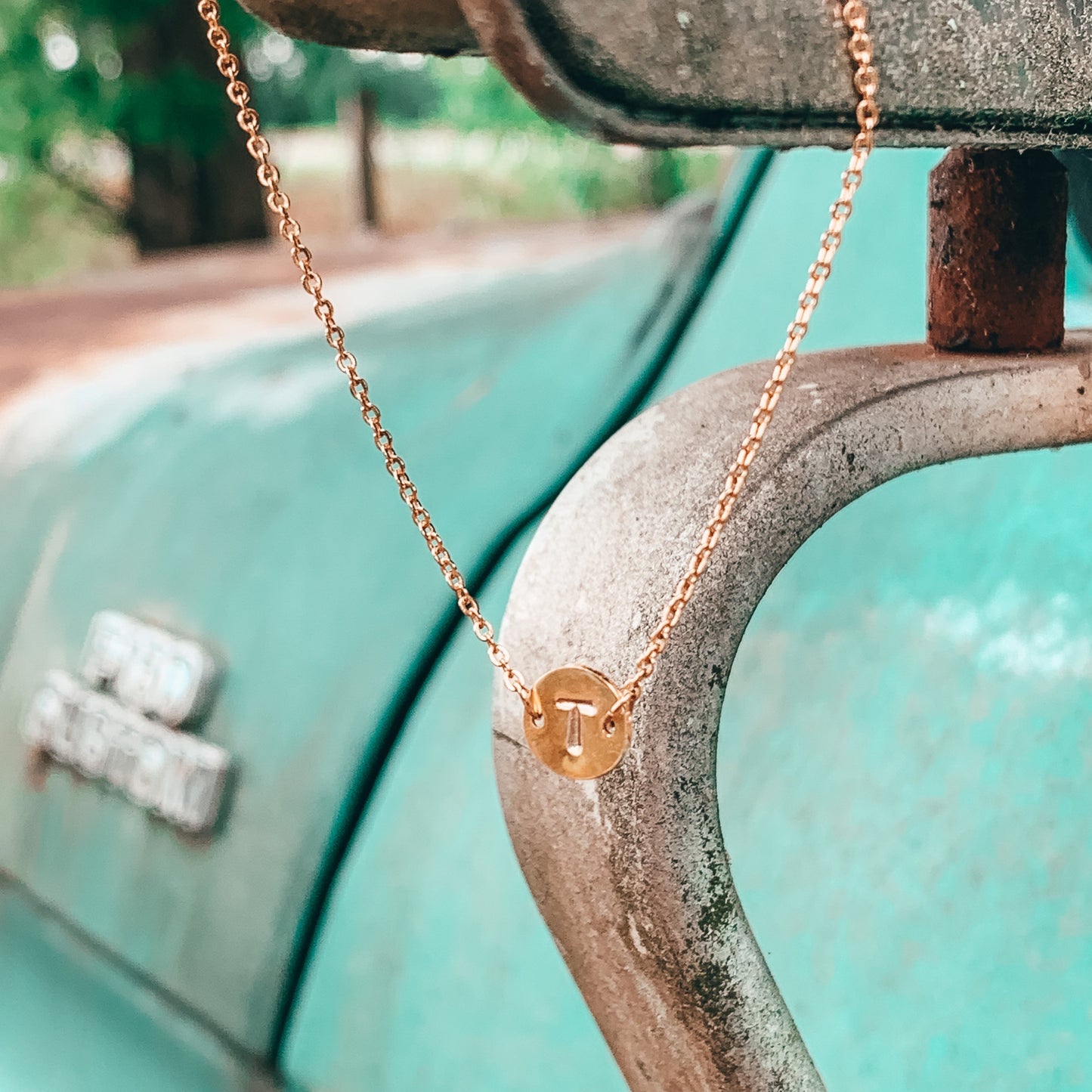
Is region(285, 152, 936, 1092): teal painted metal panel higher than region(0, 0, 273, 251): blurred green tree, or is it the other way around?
region(0, 0, 273, 251): blurred green tree

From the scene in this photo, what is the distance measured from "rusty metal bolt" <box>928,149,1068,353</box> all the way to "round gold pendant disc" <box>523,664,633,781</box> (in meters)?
0.13

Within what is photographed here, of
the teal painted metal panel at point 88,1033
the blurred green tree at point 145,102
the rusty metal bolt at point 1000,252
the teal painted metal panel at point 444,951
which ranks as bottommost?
the teal painted metal panel at point 88,1033

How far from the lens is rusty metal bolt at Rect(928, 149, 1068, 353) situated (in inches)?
11.8

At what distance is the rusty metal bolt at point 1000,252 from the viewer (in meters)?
0.30

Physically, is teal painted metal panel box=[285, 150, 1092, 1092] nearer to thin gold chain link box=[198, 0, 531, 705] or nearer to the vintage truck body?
the vintage truck body

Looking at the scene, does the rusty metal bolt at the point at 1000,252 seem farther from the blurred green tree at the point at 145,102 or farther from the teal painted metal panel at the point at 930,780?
the blurred green tree at the point at 145,102

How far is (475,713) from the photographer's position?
1.95 ft

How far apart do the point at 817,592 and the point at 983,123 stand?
308 mm

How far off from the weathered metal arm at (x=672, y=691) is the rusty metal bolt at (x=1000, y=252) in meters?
0.05

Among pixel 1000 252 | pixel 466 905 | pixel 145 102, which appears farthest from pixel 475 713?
pixel 145 102

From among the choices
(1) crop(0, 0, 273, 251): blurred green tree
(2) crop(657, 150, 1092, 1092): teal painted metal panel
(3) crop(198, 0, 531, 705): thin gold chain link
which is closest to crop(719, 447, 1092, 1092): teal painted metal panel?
(2) crop(657, 150, 1092, 1092): teal painted metal panel

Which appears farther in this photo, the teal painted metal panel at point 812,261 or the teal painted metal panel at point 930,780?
the teal painted metal panel at point 812,261

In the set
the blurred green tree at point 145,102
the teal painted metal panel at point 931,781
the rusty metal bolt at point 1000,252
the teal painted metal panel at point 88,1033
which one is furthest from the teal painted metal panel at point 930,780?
the blurred green tree at point 145,102

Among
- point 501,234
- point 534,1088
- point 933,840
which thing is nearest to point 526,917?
point 534,1088
